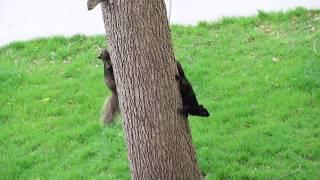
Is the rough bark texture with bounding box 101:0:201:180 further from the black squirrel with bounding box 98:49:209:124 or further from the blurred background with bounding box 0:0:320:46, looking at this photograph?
the blurred background with bounding box 0:0:320:46

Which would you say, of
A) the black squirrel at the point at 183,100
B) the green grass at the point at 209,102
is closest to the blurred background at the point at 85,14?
the green grass at the point at 209,102

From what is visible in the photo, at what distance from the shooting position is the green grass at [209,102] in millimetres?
5906

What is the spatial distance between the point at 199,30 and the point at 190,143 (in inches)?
196

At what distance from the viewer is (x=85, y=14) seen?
1059 cm

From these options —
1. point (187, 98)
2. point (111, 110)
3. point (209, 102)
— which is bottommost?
point (209, 102)

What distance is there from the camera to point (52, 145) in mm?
6559

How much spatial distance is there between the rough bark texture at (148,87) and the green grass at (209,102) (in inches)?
50.9

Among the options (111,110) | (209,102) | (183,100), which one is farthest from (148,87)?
(209,102)

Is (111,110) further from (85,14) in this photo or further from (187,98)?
(85,14)

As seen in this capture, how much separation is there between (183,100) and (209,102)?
7.67 ft

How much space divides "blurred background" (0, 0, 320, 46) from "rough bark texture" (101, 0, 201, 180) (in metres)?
5.54

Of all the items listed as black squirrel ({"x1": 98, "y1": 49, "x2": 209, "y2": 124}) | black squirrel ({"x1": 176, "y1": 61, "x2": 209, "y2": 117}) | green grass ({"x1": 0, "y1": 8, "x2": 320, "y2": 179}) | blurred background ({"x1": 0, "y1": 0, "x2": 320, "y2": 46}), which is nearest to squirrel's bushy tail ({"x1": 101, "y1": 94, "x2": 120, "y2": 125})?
black squirrel ({"x1": 98, "y1": 49, "x2": 209, "y2": 124})

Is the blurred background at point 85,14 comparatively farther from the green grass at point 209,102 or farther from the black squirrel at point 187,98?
the black squirrel at point 187,98

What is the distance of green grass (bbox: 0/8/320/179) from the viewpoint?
19.4ft
